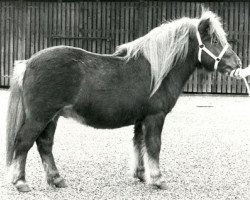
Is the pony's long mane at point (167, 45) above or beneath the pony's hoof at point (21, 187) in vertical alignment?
above

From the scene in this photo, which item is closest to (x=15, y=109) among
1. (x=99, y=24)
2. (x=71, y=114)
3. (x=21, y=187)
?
(x=71, y=114)

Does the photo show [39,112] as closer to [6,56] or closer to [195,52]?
[195,52]

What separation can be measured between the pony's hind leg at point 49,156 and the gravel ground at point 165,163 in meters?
0.10

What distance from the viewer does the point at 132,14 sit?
632 inches

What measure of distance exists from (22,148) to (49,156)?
0.35m

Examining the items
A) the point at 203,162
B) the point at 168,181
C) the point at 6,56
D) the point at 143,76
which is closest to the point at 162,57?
the point at 143,76

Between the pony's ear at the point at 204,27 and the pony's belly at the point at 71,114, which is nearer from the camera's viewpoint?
the pony's belly at the point at 71,114

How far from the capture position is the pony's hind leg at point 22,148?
188 inches

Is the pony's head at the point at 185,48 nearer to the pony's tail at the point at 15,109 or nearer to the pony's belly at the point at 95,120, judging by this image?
the pony's belly at the point at 95,120

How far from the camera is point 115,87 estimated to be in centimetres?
504

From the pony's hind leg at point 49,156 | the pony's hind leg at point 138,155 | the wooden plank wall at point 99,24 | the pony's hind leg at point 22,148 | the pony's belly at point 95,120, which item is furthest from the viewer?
the wooden plank wall at point 99,24

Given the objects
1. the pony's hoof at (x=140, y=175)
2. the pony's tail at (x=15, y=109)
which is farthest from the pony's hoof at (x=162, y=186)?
the pony's tail at (x=15, y=109)

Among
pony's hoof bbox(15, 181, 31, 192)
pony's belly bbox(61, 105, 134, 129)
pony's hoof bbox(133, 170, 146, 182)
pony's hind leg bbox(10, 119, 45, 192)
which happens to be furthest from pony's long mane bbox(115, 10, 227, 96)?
pony's hoof bbox(15, 181, 31, 192)

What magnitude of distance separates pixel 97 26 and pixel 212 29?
37.1 feet
